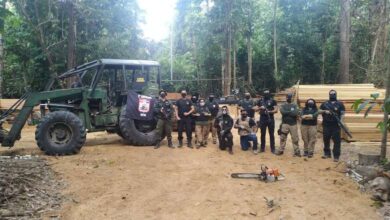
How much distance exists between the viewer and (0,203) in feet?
21.2

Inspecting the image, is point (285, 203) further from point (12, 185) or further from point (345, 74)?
point (345, 74)

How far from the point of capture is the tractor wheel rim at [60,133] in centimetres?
1047

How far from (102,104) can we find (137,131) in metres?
1.22

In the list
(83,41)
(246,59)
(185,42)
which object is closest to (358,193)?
(83,41)

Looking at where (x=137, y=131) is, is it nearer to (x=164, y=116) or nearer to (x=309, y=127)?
(x=164, y=116)

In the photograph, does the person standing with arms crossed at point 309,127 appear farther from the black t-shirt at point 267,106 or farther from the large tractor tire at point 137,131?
the large tractor tire at point 137,131

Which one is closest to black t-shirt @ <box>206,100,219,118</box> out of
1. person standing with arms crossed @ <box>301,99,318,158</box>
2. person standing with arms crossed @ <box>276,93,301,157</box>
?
person standing with arms crossed @ <box>276,93,301,157</box>

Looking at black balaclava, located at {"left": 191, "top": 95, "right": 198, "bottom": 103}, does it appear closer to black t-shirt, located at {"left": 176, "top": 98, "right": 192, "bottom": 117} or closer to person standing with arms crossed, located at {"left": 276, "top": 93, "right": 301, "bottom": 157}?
black t-shirt, located at {"left": 176, "top": 98, "right": 192, "bottom": 117}

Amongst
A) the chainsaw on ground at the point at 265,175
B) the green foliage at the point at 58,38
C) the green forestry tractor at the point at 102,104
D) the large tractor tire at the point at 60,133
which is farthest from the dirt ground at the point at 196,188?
the green foliage at the point at 58,38

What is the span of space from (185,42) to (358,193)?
28.8 meters

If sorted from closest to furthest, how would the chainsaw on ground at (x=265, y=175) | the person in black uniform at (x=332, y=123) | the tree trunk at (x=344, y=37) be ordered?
the chainsaw on ground at (x=265, y=175)
the person in black uniform at (x=332, y=123)
the tree trunk at (x=344, y=37)

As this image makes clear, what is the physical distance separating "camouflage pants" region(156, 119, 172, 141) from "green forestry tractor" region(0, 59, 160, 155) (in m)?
0.17

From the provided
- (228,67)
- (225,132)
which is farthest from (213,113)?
(228,67)

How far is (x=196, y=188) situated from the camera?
7.73 meters
